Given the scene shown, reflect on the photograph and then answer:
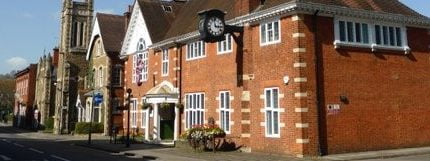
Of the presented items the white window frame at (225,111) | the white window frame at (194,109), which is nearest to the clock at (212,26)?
the white window frame at (225,111)

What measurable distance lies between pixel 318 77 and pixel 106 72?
96.4 ft

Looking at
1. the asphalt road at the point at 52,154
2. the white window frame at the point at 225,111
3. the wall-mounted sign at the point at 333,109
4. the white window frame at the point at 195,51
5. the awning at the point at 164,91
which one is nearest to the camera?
the wall-mounted sign at the point at 333,109

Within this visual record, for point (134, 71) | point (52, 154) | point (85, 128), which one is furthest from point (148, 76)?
point (85, 128)

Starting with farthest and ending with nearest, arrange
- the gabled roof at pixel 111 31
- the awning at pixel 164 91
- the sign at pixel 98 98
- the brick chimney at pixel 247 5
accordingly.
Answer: the gabled roof at pixel 111 31 < the sign at pixel 98 98 < the awning at pixel 164 91 < the brick chimney at pixel 247 5

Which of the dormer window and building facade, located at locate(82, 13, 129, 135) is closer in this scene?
the dormer window

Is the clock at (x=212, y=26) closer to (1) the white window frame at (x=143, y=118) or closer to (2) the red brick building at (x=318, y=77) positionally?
(2) the red brick building at (x=318, y=77)

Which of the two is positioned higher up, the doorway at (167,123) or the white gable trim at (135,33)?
the white gable trim at (135,33)

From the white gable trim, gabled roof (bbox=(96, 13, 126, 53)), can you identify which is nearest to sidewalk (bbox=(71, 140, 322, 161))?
the white gable trim

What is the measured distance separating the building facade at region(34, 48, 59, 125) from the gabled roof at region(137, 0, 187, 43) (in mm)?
31587

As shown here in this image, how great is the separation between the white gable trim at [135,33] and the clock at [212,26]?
11860mm

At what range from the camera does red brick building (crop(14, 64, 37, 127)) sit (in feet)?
258

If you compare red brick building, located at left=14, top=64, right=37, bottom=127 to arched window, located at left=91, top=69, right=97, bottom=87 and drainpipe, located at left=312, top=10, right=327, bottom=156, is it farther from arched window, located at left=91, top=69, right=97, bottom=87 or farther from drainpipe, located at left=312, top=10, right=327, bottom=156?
drainpipe, located at left=312, top=10, right=327, bottom=156

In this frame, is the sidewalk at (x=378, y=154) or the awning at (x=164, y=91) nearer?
the sidewalk at (x=378, y=154)

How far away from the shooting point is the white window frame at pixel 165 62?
32.9 meters
